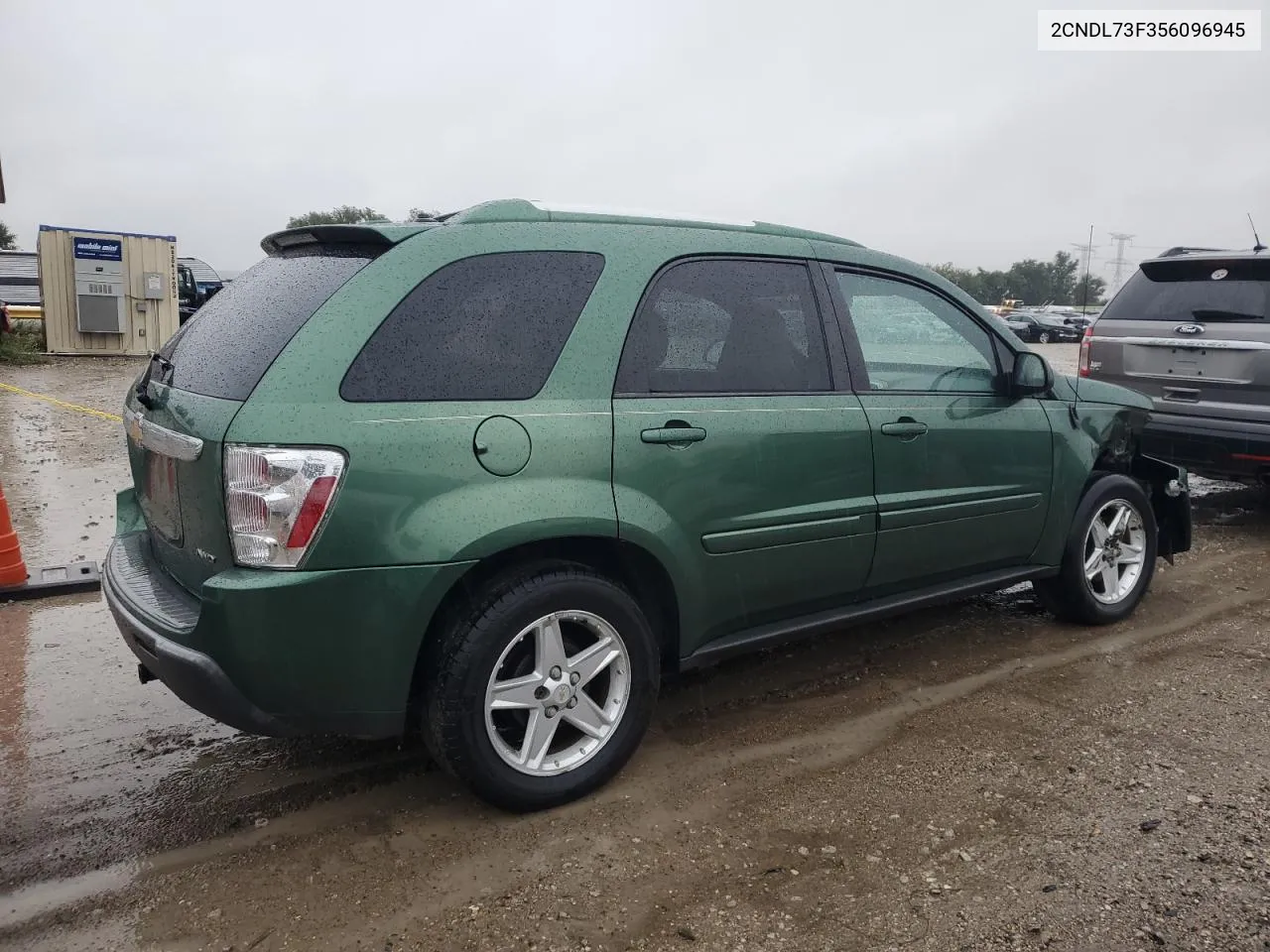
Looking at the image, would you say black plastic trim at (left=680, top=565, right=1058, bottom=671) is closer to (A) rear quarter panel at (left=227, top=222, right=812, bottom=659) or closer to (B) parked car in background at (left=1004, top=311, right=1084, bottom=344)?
(A) rear quarter panel at (left=227, top=222, right=812, bottom=659)

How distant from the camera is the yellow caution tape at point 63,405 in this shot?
35.8ft

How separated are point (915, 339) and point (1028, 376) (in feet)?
1.78

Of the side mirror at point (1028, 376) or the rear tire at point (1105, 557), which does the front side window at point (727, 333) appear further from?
the rear tire at point (1105, 557)

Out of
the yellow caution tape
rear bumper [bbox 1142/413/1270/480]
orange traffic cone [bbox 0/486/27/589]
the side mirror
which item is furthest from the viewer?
the yellow caution tape

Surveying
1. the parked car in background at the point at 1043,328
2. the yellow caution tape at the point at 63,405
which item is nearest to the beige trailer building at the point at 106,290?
the yellow caution tape at the point at 63,405

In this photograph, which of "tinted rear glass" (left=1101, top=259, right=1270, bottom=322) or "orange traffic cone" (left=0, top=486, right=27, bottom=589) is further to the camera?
"tinted rear glass" (left=1101, top=259, right=1270, bottom=322)

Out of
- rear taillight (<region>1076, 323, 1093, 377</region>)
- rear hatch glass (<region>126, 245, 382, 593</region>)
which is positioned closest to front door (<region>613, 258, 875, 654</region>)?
rear hatch glass (<region>126, 245, 382, 593</region>)

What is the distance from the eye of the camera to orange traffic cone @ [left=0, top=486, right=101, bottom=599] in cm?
473

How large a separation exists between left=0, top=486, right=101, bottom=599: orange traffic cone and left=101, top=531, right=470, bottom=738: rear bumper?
2.65 metres

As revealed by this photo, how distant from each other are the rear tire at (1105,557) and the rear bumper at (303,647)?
10.0 feet

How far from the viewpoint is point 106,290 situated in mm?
18203

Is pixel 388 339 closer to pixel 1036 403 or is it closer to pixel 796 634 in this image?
pixel 796 634

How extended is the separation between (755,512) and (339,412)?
4.47ft

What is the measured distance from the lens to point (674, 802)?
2.95 metres
